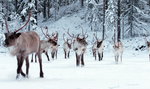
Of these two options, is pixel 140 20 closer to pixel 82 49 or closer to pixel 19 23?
pixel 19 23

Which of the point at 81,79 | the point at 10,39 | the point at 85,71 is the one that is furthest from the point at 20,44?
the point at 85,71

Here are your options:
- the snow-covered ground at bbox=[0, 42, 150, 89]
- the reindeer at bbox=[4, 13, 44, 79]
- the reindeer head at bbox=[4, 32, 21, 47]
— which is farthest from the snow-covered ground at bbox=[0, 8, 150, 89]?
the reindeer head at bbox=[4, 32, 21, 47]

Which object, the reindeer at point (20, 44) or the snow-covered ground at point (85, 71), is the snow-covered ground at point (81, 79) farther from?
the reindeer at point (20, 44)

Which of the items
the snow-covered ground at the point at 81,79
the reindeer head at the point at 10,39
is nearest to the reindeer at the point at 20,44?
the reindeer head at the point at 10,39

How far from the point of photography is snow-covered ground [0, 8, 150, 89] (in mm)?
6850

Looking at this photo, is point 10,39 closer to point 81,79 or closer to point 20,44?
point 20,44

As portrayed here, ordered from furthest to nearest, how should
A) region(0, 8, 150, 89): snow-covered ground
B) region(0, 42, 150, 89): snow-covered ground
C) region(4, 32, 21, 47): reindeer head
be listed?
region(4, 32, 21, 47): reindeer head → region(0, 8, 150, 89): snow-covered ground → region(0, 42, 150, 89): snow-covered ground

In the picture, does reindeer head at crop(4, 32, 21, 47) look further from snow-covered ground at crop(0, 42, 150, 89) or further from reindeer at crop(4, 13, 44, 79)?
snow-covered ground at crop(0, 42, 150, 89)

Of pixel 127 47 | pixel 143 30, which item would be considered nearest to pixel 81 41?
pixel 127 47

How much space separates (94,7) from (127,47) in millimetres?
9866

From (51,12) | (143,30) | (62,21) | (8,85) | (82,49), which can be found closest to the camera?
(8,85)

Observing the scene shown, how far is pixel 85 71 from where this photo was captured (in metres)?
11.3

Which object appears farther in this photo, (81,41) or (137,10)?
(137,10)

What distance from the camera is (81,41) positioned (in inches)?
574
